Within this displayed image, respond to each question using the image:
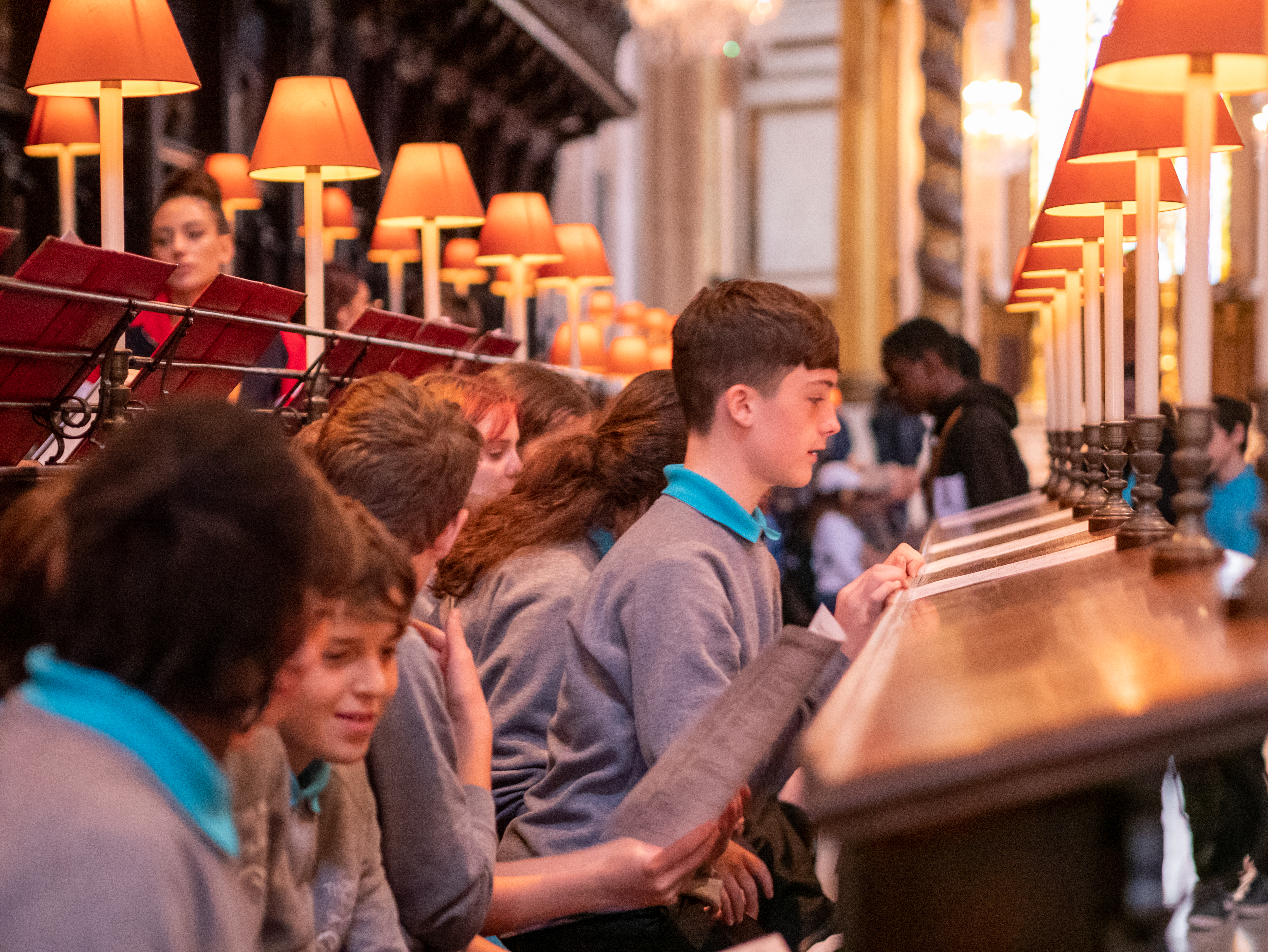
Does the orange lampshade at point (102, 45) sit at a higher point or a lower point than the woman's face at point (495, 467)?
higher

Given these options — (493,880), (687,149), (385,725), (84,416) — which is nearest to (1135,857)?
(385,725)

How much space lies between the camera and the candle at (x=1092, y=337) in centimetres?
230

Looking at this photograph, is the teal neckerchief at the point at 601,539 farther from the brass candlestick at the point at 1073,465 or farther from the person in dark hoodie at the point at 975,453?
the person in dark hoodie at the point at 975,453

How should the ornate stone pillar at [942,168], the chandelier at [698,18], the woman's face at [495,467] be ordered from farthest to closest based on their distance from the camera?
1. the chandelier at [698,18]
2. the ornate stone pillar at [942,168]
3. the woman's face at [495,467]

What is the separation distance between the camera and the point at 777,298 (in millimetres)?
1999

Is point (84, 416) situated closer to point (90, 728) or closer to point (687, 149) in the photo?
point (90, 728)

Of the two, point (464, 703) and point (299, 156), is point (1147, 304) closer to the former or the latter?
point (464, 703)

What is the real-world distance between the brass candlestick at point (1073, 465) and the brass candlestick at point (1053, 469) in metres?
0.11

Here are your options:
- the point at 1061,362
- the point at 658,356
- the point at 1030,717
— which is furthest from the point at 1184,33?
the point at 658,356

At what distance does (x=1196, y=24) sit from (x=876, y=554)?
16.9ft

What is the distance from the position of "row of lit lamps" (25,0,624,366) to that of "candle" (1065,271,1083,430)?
64.5 inches

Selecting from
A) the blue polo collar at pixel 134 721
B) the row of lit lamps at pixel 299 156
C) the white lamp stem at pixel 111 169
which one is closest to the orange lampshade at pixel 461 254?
the row of lit lamps at pixel 299 156

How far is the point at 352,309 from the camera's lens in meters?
4.67

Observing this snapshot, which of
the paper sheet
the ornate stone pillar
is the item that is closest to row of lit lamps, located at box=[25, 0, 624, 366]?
the paper sheet
